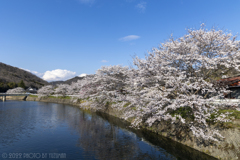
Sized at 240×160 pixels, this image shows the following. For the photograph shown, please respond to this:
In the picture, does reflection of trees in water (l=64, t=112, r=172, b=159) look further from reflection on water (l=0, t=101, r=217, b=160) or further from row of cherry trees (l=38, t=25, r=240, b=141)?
row of cherry trees (l=38, t=25, r=240, b=141)

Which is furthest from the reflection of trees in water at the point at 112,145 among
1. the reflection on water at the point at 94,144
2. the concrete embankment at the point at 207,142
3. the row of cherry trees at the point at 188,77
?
the concrete embankment at the point at 207,142

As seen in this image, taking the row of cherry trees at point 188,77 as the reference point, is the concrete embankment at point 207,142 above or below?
below

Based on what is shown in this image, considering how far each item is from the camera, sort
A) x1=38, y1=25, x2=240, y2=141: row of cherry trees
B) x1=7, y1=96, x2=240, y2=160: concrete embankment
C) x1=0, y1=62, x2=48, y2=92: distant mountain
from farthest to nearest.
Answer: x1=0, y1=62, x2=48, y2=92: distant mountain
x1=38, y1=25, x2=240, y2=141: row of cherry trees
x1=7, y1=96, x2=240, y2=160: concrete embankment

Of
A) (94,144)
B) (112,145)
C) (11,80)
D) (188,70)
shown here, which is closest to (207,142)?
(188,70)

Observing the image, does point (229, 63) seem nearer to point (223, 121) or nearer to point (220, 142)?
point (223, 121)

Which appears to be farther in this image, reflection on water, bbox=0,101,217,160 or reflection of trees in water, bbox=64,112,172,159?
reflection on water, bbox=0,101,217,160

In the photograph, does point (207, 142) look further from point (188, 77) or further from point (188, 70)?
point (188, 70)

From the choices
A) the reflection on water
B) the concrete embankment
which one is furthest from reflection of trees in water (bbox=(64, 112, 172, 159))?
the concrete embankment

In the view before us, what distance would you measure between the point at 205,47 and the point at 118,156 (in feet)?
42.5

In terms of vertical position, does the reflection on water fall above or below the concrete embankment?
below

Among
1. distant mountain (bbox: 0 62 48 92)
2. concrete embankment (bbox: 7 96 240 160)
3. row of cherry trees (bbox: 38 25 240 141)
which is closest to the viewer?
concrete embankment (bbox: 7 96 240 160)

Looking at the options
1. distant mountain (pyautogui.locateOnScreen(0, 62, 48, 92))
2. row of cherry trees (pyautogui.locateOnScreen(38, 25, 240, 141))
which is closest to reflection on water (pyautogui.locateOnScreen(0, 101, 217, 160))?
row of cherry trees (pyautogui.locateOnScreen(38, 25, 240, 141))

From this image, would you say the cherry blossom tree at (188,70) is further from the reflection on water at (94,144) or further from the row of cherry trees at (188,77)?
the reflection on water at (94,144)

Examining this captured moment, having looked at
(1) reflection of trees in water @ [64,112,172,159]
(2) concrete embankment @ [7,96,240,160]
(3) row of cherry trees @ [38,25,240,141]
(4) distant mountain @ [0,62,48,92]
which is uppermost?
(4) distant mountain @ [0,62,48,92]
